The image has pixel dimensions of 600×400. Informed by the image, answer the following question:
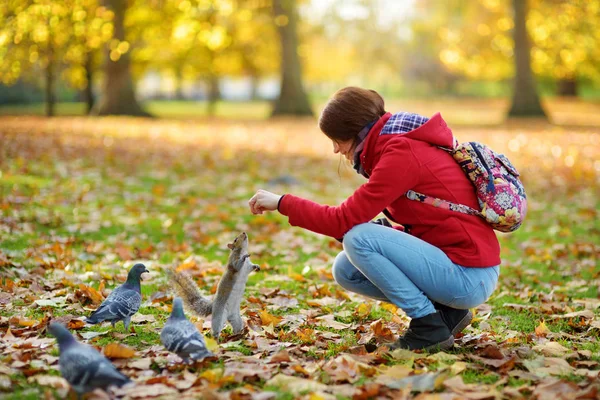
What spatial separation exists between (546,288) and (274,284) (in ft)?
7.05

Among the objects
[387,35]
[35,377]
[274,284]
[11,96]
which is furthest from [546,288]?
[387,35]

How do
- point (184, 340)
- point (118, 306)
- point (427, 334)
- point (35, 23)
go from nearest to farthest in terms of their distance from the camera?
point (184, 340)
point (427, 334)
point (118, 306)
point (35, 23)

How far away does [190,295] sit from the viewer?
3896 mm

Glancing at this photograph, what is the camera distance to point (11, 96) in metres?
32.8

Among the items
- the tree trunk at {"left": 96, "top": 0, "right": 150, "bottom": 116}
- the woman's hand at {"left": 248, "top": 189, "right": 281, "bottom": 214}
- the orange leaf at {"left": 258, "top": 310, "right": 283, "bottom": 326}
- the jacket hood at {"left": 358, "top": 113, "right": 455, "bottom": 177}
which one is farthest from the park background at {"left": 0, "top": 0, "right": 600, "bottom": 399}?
the tree trunk at {"left": 96, "top": 0, "right": 150, "bottom": 116}

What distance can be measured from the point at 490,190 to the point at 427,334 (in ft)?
2.73

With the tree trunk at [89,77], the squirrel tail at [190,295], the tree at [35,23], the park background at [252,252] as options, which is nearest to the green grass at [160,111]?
the tree trunk at [89,77]

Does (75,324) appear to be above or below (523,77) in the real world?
below

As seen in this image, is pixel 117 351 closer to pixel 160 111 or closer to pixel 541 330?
pixel 541 330

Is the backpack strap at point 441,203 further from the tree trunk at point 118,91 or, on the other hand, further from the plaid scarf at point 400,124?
the tree trunk at point 118,91

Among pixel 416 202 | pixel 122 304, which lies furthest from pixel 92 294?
pixel 416 202

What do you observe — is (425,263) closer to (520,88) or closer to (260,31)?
(520,88)

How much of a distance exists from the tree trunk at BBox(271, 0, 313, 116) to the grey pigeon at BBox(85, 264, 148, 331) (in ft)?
71.6

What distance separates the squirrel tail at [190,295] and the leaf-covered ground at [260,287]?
0.18 m
